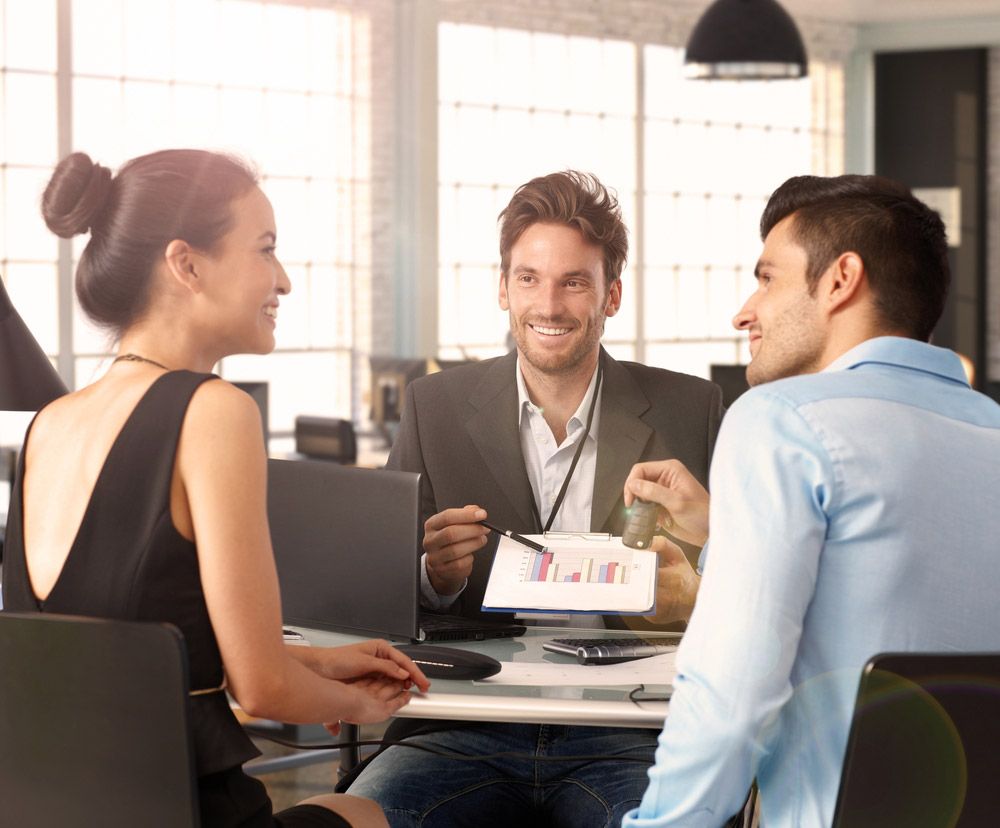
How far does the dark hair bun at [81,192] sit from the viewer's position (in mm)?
1735

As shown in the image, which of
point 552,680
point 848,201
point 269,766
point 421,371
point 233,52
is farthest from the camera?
point 233,52

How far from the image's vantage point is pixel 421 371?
7523mm

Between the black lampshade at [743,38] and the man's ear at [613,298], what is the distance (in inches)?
179

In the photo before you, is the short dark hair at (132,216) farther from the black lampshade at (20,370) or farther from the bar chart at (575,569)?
the bar chart at (575,569)

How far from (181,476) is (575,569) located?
80cm

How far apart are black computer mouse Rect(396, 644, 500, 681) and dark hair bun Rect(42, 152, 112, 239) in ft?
2.62

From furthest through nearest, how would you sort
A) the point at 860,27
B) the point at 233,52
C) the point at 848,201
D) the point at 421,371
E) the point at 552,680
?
the point at 860,27
the point at 233,52
the point at 421,371
the point at 552,680
the point at 848,201

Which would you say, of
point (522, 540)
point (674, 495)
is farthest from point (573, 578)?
point (674, 495)

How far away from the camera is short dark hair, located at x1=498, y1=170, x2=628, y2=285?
2553 millimetres

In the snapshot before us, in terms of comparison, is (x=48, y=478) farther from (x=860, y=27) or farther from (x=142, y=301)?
(x=860, y=27)

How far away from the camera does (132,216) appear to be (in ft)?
5.61

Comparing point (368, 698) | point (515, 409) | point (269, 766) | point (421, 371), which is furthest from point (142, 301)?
point (421, 371)

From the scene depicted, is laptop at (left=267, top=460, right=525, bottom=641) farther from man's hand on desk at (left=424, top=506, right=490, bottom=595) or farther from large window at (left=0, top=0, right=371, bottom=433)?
large window at (left=0, top=0, right=371, bottom=433)

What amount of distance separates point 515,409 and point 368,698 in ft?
3.07
